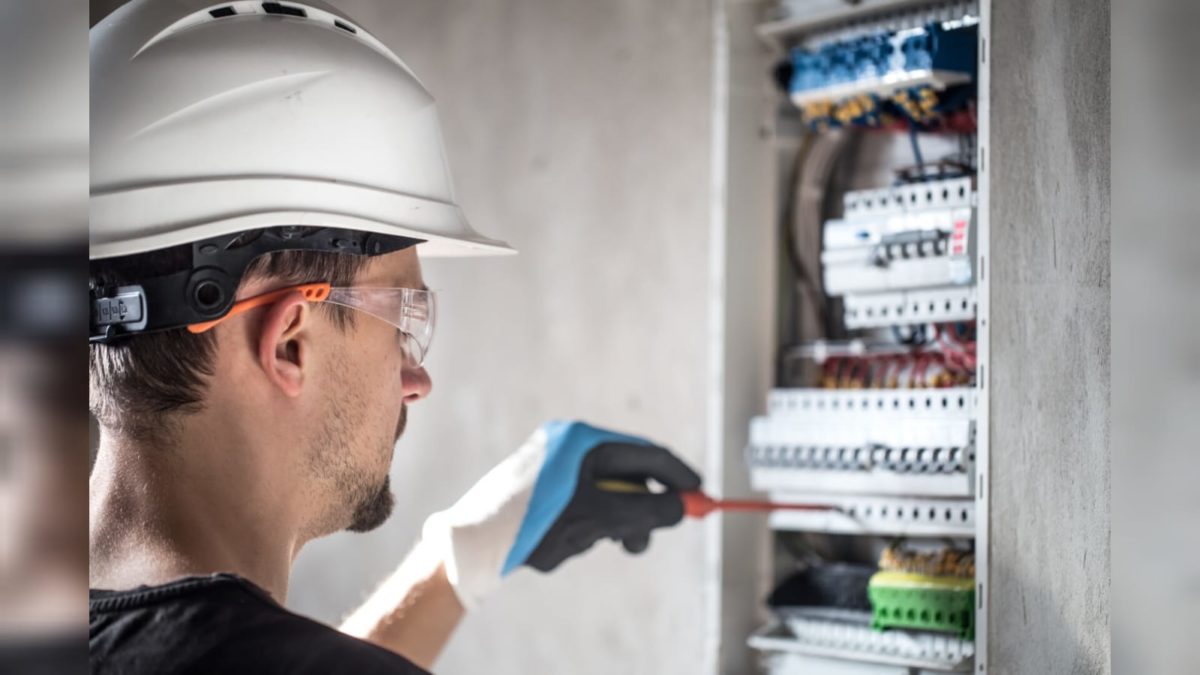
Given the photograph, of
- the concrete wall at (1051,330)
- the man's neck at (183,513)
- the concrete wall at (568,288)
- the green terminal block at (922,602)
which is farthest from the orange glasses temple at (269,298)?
the concrete wall at (568,288)

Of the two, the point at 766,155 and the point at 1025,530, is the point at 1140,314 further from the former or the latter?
the point at 766,155

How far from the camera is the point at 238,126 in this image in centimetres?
95

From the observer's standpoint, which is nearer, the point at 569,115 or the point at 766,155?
the point at 766,155

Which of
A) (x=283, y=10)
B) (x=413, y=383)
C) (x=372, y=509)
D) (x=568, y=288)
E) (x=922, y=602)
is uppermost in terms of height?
(x=283, y=10)

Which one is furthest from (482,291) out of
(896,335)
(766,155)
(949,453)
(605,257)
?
(949,453)

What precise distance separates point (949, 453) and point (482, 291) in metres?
1.06

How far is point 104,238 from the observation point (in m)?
0.91

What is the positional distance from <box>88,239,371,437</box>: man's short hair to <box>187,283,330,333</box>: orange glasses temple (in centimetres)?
2

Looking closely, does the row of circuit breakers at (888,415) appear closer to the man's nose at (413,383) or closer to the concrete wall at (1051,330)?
the concrete wall at (1051,330)

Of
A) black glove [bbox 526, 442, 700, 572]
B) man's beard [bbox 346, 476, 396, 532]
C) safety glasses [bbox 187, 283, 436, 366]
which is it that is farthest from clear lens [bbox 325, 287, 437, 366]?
black glove [bbox 526, 442, 700, 572]

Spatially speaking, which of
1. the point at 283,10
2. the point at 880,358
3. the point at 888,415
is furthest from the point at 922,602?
the point at 283,10

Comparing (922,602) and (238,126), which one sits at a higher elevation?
(238,126)

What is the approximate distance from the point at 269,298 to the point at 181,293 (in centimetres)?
8

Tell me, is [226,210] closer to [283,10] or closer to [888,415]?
[283,10]
